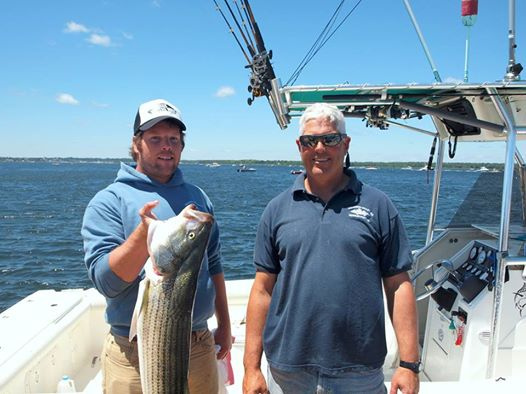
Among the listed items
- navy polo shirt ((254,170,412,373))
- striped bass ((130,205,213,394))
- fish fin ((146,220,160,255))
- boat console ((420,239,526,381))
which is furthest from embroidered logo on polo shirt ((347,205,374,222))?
boat console ((420,239,526,381))

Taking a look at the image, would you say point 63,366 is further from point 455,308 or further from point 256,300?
point 455,308

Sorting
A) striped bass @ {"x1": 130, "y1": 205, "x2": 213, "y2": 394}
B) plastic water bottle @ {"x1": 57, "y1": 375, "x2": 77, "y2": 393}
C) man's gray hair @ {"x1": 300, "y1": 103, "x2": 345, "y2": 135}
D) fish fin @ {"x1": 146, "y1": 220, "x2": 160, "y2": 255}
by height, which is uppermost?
man's gray hair @ {"x1": 300, "y1": 103, "x2": 345, "y2": 135}

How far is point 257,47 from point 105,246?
2522 mm

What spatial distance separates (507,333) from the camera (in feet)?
12.0

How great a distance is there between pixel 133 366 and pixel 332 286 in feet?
3.62

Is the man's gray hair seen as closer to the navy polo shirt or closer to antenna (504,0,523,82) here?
the navy polo shirt

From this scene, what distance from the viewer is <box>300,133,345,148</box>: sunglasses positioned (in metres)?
2.44

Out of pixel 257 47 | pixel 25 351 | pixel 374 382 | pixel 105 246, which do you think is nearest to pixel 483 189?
pixel 257 47

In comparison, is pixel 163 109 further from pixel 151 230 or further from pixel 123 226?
pixel 151 230

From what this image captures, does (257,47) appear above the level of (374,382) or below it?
above

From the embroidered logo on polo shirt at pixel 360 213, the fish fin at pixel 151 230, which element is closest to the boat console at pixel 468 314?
the embroidered logo on polo shirt at pixel 360 213

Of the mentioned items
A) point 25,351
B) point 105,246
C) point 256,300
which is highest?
point 105,246

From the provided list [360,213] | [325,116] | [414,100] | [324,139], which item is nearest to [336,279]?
[360,213]

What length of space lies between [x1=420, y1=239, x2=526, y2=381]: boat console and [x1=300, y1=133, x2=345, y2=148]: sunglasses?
1987 mm
